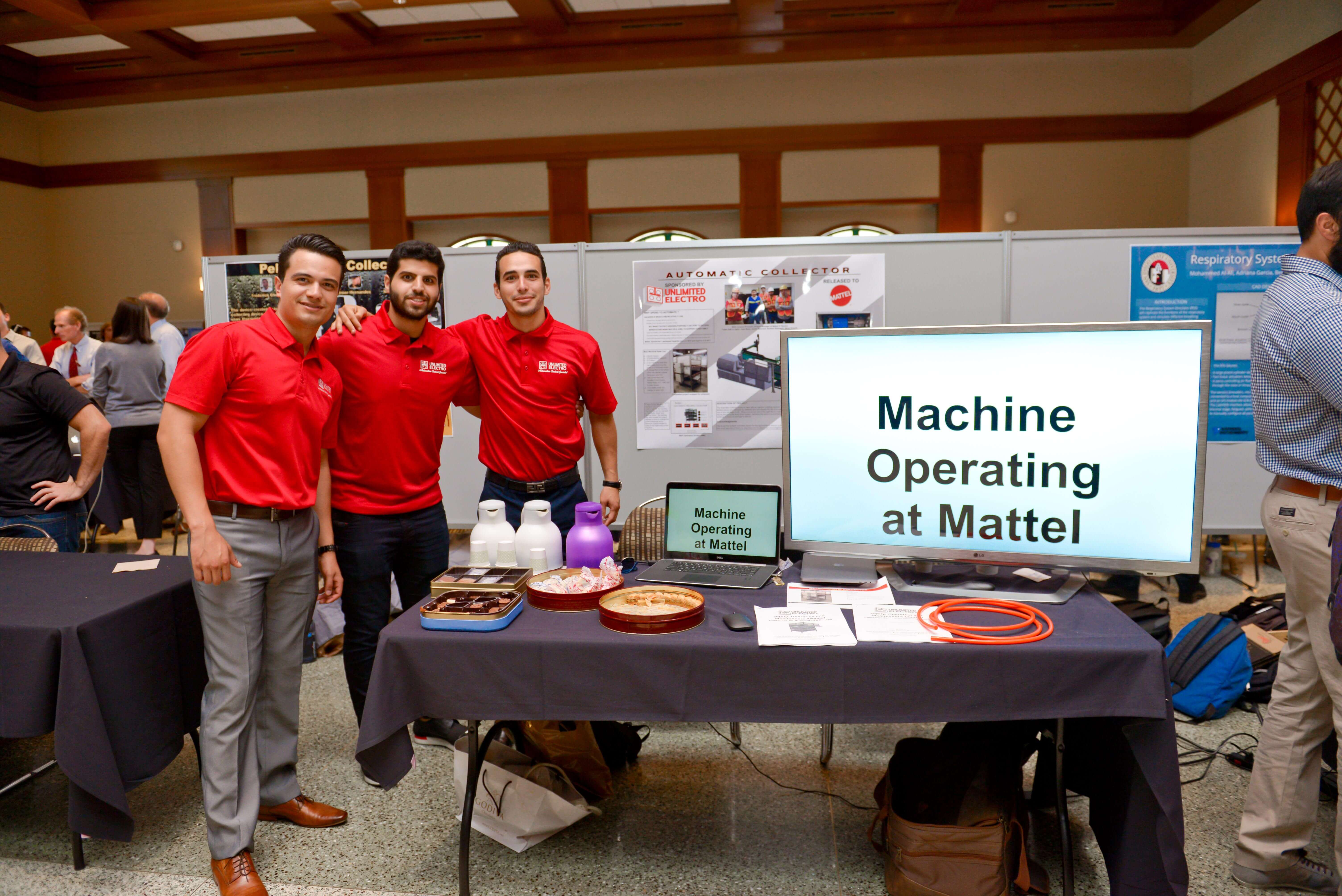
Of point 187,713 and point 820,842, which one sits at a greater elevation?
point 187,713

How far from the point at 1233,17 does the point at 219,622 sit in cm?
859

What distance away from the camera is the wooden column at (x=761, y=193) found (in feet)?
25.2

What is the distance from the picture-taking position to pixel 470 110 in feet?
26.1

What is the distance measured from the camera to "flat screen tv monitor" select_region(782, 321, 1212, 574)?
1645 mm

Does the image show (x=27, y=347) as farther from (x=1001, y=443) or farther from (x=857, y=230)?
(x=857, y=230)

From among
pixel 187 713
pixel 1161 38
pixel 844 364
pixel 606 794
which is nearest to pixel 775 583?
pixel 844 364

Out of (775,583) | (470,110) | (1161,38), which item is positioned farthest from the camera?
(470,110)

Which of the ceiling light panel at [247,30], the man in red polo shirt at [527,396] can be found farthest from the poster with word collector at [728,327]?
the ceiling light panel at [247,30]

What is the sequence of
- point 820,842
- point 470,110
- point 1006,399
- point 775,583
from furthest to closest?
point 470,110
point 820,842
point 775,583
point 1006,399

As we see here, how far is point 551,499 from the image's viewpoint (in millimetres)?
2467

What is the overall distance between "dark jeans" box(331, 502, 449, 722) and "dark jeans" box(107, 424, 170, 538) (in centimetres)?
312

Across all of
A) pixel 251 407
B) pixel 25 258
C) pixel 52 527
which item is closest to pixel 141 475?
pixel 52 527

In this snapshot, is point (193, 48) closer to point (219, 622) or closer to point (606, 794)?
point (219, 622)

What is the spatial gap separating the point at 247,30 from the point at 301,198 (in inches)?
64.5
